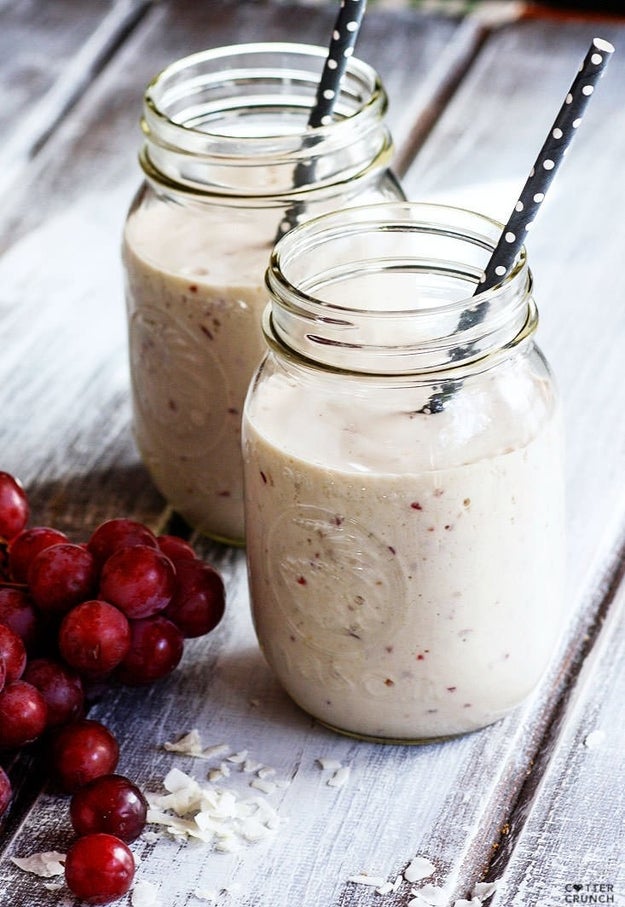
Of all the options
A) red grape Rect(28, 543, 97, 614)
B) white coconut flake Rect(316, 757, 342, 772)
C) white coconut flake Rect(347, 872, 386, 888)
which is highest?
red grape Rect(28, 543, 97, 614)

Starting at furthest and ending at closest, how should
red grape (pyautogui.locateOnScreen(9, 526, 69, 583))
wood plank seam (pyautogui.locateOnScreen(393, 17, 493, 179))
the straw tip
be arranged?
1. wood plank seam (pyautogui.locateOnScreen(393, 17, 493, 179))
2. red grape (pyautogui.locateOnScreen(9, 526, 69, 583))
3. the straw tip

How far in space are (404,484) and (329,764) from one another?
23 cm

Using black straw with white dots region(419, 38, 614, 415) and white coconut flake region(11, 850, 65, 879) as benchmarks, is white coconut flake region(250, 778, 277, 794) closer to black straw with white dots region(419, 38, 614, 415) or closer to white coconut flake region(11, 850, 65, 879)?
white coconut flake region(11, 850, 65, 879)

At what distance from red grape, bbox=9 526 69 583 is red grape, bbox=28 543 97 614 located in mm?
44

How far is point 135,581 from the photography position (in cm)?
96

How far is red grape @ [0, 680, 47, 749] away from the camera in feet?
2.97

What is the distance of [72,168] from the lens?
1717 millimetres

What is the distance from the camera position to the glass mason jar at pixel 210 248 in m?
1.08

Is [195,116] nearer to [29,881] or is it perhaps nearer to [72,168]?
[72,168]

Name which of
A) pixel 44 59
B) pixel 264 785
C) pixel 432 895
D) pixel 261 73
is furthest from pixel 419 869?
pixel 44 59

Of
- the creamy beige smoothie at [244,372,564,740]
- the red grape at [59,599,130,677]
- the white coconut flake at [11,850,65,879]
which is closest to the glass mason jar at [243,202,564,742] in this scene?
the creamy beige smoothie at [244,372,564,740]

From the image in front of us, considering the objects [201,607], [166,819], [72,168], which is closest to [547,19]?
[72,168]

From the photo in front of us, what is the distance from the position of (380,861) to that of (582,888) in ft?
0.42

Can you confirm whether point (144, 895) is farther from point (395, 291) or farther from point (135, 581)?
point (395, 291)
